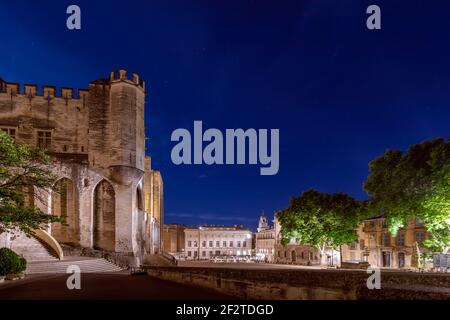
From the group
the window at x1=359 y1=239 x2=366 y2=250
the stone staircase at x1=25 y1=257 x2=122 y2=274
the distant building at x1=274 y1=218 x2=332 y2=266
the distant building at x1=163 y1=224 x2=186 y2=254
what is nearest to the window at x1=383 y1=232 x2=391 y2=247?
the window at x1=359 y1=239 x2=366 y2=250

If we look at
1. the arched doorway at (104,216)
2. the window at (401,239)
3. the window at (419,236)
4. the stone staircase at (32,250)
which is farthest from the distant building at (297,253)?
the stone staircase at (32,250)

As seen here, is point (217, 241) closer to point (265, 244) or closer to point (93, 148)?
point (265, 244)

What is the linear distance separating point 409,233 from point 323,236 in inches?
440

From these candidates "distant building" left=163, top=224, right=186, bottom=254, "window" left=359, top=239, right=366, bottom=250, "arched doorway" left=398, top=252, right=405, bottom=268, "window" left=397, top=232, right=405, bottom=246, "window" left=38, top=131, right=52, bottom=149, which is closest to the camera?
"window" left=38, top=131, right=52, bottom=149

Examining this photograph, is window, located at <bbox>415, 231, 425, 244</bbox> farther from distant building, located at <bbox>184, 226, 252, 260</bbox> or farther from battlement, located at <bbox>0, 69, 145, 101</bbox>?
distant building, located at <bbox>184, 226, 252, 260</bbox>

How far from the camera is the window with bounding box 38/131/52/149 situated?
1892 inches

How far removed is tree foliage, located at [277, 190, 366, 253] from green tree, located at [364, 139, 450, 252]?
1345cm

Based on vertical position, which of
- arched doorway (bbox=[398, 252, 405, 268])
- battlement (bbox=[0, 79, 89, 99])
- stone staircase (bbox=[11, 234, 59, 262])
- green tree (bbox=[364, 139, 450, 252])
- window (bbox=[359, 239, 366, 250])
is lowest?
arched doorway (bbox=[398, 252, 405, 268])

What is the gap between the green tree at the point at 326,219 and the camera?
48562 millimetres

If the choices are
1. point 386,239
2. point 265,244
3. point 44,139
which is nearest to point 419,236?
point 386,239

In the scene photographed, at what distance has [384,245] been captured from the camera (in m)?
55.7

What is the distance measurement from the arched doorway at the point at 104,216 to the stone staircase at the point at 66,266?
850 cm

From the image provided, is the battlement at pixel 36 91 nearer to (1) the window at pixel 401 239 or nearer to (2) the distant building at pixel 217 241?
(1) the window at pixel 401 239
